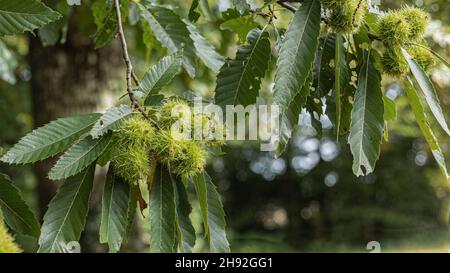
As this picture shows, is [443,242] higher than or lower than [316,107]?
lower

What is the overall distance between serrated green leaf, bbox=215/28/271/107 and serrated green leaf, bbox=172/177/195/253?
22cm

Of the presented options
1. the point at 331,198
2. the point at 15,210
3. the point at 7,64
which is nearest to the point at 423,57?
the point at 15,210

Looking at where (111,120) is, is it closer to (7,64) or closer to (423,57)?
(423,57)

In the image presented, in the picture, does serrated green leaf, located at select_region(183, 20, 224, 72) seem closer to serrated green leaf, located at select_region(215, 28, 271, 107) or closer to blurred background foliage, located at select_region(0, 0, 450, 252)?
serrated green leaf, located at select_region(215, 28, 271, 107)

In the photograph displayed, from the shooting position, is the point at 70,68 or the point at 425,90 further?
the point at 70,68

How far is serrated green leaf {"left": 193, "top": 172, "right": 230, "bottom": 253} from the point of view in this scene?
1.23m

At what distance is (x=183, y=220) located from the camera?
1.29 meters

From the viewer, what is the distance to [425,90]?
1197 millimetres

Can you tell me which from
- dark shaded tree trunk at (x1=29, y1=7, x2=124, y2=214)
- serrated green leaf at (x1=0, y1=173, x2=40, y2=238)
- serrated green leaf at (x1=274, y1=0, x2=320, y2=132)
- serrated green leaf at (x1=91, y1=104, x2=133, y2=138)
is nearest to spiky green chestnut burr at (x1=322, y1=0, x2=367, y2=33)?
serrated green leaf at (x1=274, y1=0, x2=320, y2=132)

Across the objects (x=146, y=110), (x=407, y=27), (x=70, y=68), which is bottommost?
(x=146, y=110)

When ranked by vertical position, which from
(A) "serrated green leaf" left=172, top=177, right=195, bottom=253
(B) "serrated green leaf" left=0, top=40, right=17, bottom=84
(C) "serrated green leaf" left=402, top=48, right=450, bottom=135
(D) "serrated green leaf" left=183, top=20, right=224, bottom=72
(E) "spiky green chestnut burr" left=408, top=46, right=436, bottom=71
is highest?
(B) "serrated green leaf" left=0, top=40, right=17, bottom=84

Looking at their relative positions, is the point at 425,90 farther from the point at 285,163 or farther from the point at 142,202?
the point at 285,163

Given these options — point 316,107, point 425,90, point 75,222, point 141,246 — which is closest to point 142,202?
point 75,222
